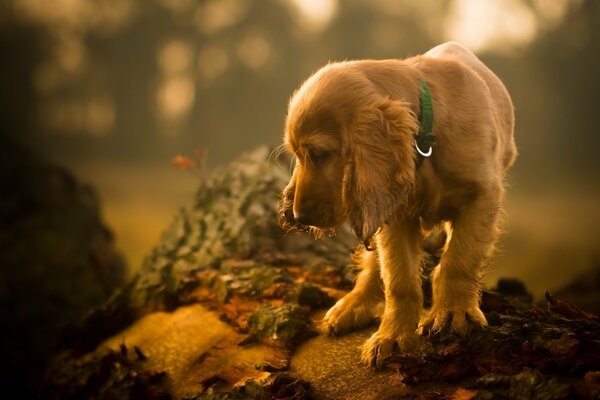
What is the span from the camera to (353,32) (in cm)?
888

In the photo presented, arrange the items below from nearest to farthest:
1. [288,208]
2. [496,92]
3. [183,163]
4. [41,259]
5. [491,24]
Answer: [288,208]
[496,92]
[183,163]
[491,24]
[41,259]

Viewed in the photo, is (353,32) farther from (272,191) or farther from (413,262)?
(413,262)

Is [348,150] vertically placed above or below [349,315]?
above

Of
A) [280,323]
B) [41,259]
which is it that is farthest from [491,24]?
[41,259]

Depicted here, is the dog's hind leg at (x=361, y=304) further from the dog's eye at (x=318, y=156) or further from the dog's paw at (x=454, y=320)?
the dog's eye at (x=318, y=156)

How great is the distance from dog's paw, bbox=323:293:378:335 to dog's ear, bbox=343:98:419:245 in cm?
101

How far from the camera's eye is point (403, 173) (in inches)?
110

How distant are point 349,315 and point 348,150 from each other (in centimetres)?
131

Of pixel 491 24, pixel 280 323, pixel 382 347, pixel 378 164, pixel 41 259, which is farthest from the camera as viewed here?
pixel 41 259

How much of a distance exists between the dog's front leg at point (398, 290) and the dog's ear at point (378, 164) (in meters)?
0.64

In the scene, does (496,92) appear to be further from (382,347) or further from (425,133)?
(382,347)

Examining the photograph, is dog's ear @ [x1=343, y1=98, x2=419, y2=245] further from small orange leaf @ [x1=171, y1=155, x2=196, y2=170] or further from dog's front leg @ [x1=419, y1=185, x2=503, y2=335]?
small orange leaf @ [x1=171, y1=155, x2=196, y2=170]

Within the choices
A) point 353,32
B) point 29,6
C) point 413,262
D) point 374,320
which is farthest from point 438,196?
point 29,6

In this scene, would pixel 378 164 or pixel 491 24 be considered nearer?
pixel 378 164
